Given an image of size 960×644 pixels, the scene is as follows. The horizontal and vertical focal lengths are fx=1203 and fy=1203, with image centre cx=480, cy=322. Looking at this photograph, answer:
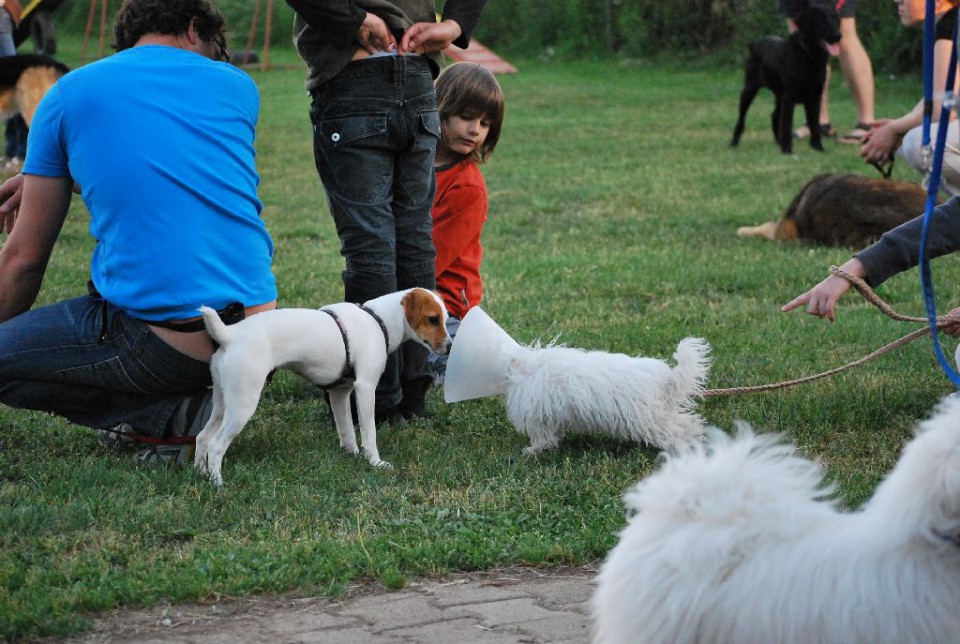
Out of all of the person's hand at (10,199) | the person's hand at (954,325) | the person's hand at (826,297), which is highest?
the person's hand at (10,199)

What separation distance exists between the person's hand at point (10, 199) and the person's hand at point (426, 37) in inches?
55.0

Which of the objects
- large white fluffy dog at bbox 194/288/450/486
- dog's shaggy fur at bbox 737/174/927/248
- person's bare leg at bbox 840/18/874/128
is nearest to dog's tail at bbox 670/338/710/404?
large white fluffy dog at bbox 194/288/450/486

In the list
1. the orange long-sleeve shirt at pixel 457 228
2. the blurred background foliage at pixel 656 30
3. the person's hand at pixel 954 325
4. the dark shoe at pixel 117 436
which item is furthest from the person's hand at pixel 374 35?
the blurred background foliage at pixel 656 30

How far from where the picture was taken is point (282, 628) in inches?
108

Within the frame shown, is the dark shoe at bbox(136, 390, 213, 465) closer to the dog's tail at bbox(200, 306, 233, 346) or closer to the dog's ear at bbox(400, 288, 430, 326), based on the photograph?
the dog's tail at bbox(200, 306, 233, 346)

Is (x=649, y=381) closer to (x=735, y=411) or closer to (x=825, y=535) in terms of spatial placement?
(x=735, y=411)

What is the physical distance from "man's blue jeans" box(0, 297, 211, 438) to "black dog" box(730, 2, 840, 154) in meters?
8.97

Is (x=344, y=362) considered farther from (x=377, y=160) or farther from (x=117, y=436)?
(x=117, y=436)

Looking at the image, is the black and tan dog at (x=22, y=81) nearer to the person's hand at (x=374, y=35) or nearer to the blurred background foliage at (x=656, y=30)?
the person's hand at (x=374, y=35)

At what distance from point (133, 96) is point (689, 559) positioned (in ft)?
8.19

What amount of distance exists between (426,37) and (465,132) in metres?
0.92

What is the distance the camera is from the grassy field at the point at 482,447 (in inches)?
Result: 121

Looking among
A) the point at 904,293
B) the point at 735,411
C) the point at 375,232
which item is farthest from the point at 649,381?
the point at 904,293

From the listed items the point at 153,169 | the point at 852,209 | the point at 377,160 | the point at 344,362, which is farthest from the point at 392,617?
the point at 852,209
